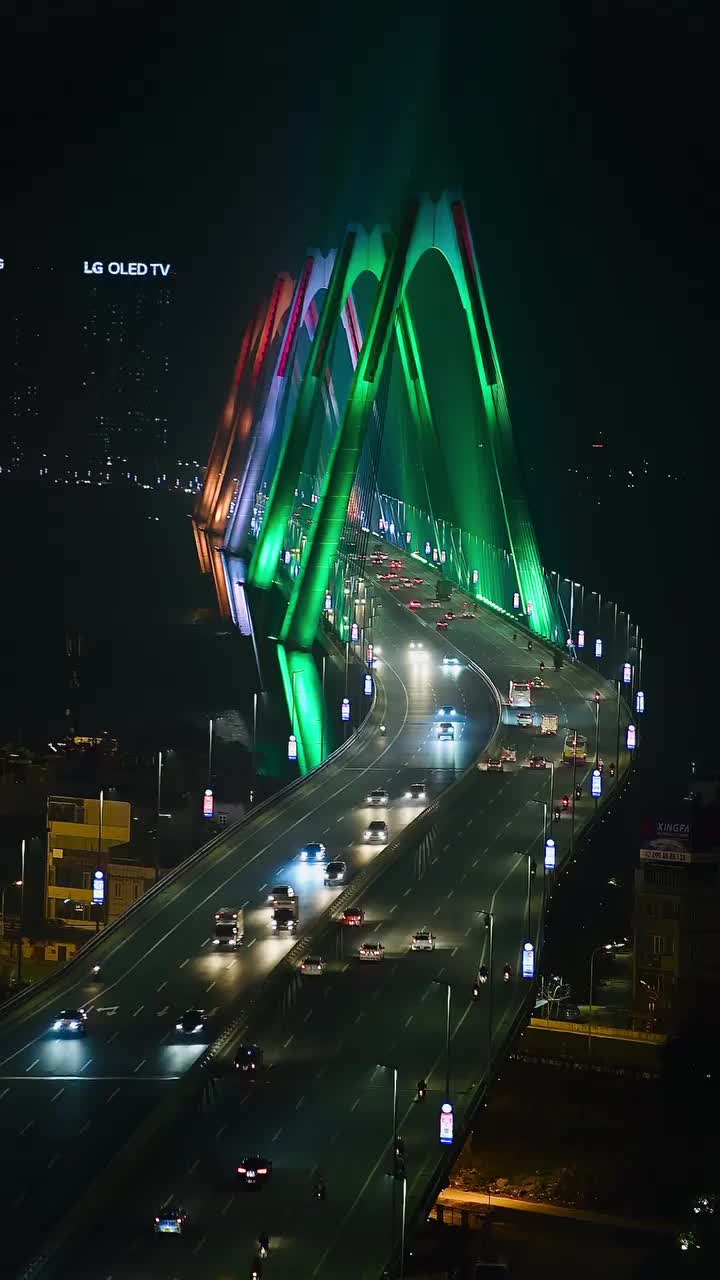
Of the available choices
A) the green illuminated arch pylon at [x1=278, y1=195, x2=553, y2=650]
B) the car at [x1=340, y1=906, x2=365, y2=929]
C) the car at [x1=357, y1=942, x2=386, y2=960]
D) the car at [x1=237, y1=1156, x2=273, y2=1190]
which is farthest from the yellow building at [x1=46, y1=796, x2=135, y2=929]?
the car at [x1=237, y1=1156, x2=273, y2=1190]

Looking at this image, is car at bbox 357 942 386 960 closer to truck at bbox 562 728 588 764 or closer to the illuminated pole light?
the illuminated pole light

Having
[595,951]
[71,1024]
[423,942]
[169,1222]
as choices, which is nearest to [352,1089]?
[71,1024]

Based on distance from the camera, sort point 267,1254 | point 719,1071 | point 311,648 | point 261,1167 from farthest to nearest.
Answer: point 311,648
point 719,1071
point 261,1167
point 267,1254

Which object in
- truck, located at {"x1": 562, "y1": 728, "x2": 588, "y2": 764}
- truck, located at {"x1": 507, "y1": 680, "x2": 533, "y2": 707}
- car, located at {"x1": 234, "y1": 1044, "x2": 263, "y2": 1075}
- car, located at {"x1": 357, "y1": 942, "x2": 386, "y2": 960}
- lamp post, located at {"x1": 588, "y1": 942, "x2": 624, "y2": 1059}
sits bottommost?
lamp post, located at {"x1": 588, "y1": 942, "x2": 624, "y2": 1059}

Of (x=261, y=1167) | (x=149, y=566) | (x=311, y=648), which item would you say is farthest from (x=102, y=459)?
(x=261, y=1167)

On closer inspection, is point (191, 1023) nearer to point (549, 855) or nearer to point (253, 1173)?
point (253, 1173)

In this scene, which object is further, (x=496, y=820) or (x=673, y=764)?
(x=673, y=764)

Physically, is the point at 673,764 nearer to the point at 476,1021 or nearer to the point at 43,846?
the point at 43,846
